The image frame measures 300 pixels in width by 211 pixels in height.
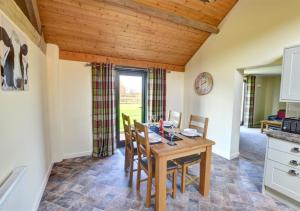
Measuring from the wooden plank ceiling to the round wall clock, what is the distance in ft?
2.54

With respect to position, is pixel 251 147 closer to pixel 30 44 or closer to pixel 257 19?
pixel 257 19

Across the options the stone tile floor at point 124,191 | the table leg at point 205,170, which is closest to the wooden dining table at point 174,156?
the table leg at point 205,170

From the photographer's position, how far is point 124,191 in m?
2.32

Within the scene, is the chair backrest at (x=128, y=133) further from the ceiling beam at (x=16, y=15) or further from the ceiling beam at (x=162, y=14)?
the ceiling beam at (x=162, y=14)

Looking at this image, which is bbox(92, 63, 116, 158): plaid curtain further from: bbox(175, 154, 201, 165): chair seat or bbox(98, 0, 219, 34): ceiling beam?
A: bbox(175, 154, 201, 165): chair seat

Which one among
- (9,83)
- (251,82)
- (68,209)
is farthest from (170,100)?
(251,82)

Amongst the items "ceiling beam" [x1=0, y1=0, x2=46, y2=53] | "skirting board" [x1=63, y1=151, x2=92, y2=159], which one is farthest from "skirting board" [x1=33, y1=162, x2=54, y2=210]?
"ceiling beam" [x1=0, y1=0, x2=46, y2=53]

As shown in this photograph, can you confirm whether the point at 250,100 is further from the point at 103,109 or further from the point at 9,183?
the point at 9,183

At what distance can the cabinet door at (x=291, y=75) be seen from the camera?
2.08 m

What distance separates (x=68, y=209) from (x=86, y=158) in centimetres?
149

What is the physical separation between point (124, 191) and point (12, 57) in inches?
81.5

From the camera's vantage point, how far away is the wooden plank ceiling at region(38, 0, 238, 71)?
2518 mm

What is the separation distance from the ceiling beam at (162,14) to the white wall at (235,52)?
431 mm

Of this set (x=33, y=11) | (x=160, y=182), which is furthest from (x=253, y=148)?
(x=33, y=11)
